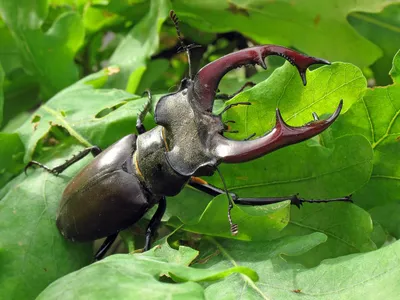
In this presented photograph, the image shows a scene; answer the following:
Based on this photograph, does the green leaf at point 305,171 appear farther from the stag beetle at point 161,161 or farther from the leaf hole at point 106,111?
the leaf hole at point 106,111

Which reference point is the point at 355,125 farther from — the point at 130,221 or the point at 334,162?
the point at 130,221

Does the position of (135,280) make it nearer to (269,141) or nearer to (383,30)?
(269,141)

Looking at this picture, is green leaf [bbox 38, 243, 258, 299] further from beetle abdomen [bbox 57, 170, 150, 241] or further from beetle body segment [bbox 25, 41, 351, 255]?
beetle abdomen [bbox 57, 170, 150, 241]

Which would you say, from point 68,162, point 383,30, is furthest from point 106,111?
point 383,30

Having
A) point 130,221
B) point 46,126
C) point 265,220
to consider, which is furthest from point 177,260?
point 46,126

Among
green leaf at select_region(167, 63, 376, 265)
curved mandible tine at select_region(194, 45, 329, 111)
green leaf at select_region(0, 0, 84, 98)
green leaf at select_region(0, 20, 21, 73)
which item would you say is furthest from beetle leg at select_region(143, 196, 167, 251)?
green leaf at select_region(0, 20, 21, 73)

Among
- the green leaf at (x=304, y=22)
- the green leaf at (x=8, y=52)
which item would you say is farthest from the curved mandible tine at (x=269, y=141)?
the green leaf at (x=8, y=52)
